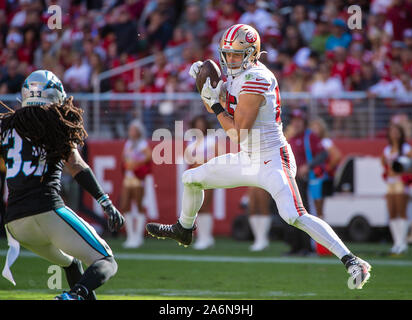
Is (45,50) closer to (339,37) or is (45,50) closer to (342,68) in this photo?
(339,37)

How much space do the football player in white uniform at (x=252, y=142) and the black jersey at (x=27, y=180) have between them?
1.54m

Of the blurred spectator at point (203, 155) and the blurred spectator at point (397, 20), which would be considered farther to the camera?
the blurred spectator at point (397, 20)

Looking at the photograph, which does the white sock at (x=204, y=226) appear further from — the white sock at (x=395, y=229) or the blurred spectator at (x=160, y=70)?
the blurred spectator at (x=160, y=70)

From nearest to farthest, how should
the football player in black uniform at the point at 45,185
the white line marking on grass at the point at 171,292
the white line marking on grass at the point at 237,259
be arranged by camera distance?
the football player in black uniform at the point at 45,185
the white line marking on grass at the point at 171,292
the white line marking on grass at the point at 237,259

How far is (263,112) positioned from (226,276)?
2.67m

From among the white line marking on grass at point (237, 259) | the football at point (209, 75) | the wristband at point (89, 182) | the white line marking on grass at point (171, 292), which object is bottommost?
the white line marking on grass at point (171, 292)

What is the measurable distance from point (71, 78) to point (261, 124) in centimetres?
911

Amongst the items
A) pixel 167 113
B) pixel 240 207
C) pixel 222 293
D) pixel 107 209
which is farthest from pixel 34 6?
pixel 107 209

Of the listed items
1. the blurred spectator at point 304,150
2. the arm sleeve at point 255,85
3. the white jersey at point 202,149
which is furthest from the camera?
the white jersey at point 202,149

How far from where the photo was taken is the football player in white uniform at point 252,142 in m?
5.97

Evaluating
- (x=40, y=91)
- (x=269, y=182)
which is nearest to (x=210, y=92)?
(x=269, y=182)

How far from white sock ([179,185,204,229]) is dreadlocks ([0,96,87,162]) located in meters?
1.48

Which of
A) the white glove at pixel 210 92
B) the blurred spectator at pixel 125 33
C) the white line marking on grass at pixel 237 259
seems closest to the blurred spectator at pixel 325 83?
the white line marking on grass at pixel 237 259

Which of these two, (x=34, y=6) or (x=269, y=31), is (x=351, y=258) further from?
(x=34, y=6)
